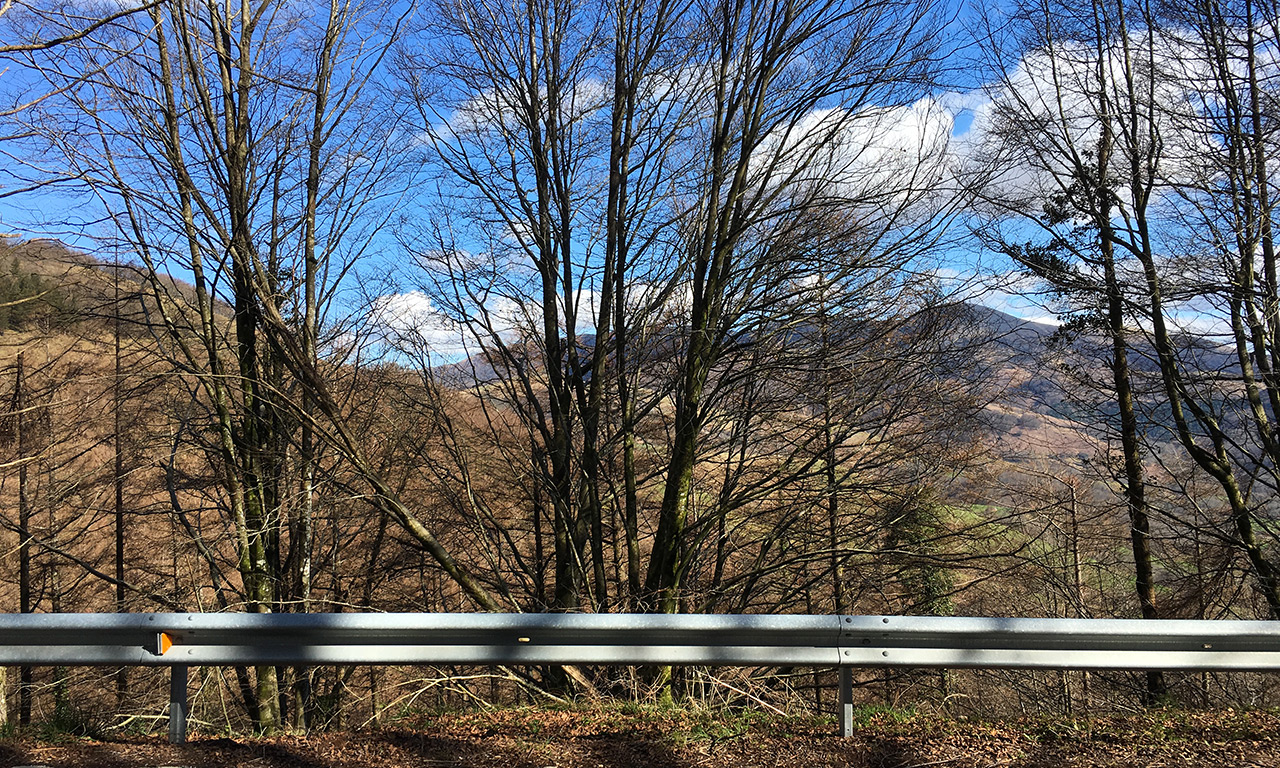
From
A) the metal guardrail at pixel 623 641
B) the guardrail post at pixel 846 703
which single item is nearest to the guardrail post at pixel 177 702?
the metal guardrail at pixel 623 641

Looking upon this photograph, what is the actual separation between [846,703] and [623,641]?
3.55ft

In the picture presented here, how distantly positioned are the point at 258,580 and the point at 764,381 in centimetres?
639

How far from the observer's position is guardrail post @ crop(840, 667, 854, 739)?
3682 mm

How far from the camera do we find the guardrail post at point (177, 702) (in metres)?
3.56

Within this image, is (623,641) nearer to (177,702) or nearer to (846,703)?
(846,703)

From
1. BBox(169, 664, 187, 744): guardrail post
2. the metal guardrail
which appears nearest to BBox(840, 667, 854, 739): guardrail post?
the metal guardrail

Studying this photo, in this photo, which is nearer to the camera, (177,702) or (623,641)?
(177,702)

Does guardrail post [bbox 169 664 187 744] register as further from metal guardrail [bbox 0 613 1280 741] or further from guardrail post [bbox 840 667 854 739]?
guardrail post [bbox 840 667 854 739]

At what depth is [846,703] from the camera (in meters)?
3.73

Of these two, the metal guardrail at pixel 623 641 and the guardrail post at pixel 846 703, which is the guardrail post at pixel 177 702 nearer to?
the metal guardrail at pixel 623 641

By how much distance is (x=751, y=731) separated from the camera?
3.88 m

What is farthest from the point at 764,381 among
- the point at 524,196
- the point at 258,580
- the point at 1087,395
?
the point at 1087,395

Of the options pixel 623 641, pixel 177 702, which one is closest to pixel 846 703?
pixel 623 641

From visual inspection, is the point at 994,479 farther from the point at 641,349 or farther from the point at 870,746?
the point at 870,746
